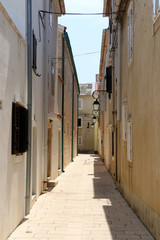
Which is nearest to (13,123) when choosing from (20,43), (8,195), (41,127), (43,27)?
(8,195)

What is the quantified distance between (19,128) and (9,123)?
941mm

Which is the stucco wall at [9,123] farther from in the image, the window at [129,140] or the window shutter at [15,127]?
the window at [129,140]

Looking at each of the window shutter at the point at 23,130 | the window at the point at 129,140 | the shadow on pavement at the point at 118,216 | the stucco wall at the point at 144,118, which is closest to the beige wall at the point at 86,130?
the shadow on pavement at the point at 118,216

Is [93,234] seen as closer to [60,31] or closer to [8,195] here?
[8,195]

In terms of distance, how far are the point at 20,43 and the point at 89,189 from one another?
723 centimetres

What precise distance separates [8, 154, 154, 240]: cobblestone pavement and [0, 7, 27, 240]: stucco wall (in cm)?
46

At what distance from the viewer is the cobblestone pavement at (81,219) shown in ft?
21.7

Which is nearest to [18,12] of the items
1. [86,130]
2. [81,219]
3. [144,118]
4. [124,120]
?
[144,118]

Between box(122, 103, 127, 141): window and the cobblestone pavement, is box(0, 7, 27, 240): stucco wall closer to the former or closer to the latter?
the cobblestone pavement

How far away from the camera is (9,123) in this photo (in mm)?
6348

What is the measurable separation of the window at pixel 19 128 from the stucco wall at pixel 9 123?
0.53 feet

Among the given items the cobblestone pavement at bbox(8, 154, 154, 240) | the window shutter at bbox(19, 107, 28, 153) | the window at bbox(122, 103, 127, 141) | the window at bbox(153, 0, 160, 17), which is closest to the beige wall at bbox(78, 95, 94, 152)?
the cobblestone pavement at bbox(8, 154, 154, 240)

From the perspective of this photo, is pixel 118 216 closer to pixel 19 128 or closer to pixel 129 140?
pixel 129 140

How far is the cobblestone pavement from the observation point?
6.61m
